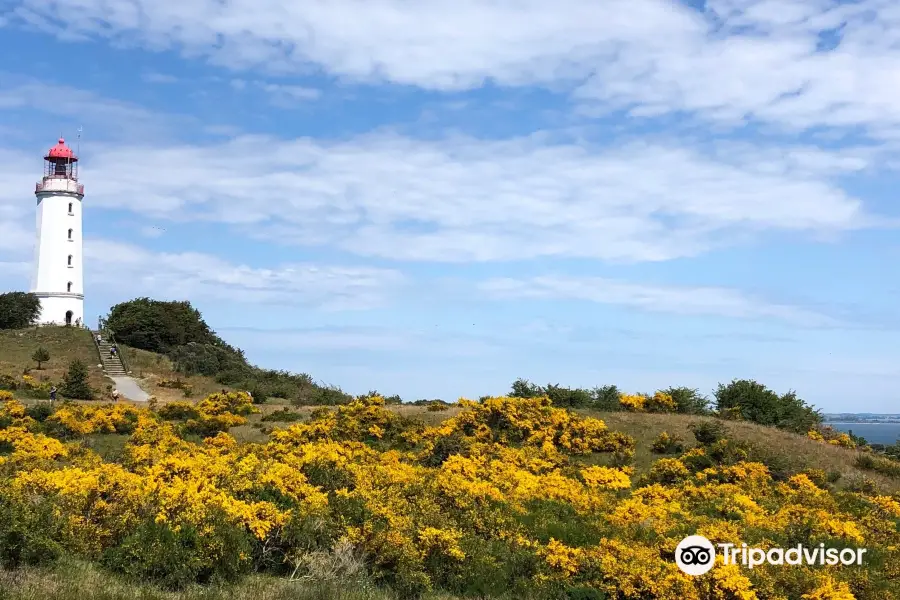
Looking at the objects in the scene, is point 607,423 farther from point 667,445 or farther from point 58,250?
point 58,250

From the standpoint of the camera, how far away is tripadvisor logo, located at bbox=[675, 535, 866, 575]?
31.3 feet

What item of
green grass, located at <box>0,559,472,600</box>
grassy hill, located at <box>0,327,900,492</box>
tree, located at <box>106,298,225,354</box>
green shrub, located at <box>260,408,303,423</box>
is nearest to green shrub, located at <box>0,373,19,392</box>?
grassy hill, located at <box>0,327,900,492</box>

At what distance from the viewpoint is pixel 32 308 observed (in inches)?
2019

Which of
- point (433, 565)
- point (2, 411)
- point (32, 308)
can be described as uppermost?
point (32, 308)

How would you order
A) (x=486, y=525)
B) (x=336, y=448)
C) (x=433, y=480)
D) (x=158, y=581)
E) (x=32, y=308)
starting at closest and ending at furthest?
(x=158, y=581), (x=486, y=525), (x=433, y=480), (x=336, y=448), (x=32, y=308)

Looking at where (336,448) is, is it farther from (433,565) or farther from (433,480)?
(433,565)

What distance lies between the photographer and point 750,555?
10.2 m

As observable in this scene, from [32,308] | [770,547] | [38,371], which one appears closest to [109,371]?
[38,371]

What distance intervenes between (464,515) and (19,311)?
48.9 metres

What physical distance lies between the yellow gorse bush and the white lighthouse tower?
1466 inches

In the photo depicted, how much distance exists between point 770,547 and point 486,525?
415 cm

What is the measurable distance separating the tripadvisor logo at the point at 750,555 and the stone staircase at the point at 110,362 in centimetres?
4001

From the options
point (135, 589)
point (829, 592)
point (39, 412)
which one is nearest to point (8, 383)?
point (39, 412)

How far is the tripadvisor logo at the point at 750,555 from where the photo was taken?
9547mm
